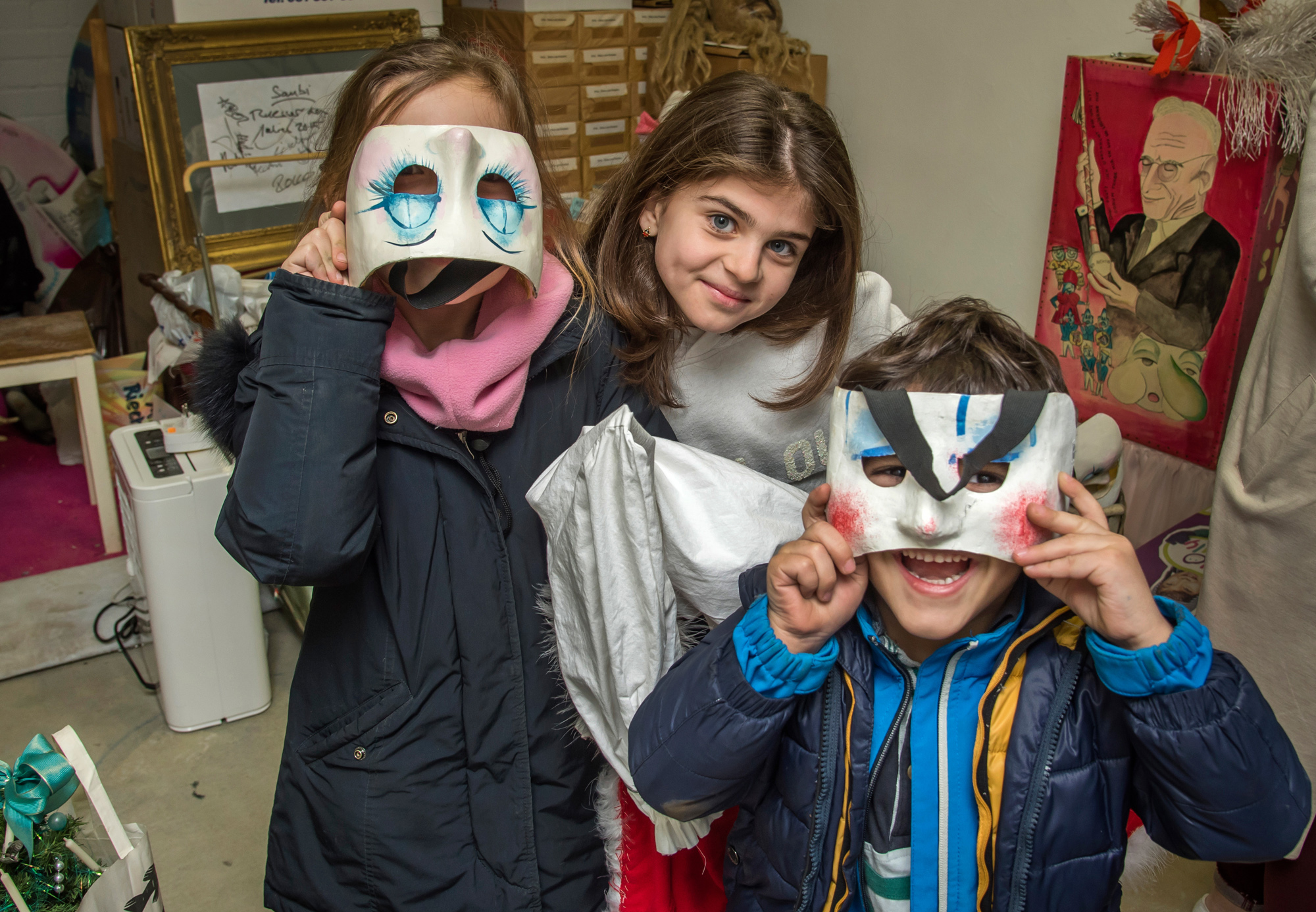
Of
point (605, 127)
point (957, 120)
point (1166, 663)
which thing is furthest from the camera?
point (605, 127)

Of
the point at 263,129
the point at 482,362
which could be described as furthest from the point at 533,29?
the point at 482,362

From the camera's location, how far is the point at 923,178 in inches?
104

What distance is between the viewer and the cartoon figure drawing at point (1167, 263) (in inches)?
74.7

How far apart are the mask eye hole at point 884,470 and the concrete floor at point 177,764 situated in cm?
134

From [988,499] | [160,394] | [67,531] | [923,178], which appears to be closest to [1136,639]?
[988,499]

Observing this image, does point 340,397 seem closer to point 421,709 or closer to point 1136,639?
point 421,709

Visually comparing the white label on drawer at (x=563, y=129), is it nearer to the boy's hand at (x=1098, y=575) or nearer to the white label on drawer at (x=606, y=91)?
the white label on drawer at (x=606, y=91)

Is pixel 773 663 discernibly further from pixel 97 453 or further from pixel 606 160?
pixel 606 160

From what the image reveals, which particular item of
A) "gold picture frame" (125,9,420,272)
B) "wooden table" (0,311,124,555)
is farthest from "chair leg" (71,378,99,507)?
"gold picture frame" (125,9,420,272)

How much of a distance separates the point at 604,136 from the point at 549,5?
40 centimetres

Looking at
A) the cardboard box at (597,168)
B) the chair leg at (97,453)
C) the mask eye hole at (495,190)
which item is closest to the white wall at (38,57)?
the chair leg at (97,453)

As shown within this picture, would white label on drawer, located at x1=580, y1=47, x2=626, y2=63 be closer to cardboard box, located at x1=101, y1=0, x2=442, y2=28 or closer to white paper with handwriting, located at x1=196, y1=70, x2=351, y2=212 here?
cardboard box, located at x1=101, y1=0, x2=442, y2=28

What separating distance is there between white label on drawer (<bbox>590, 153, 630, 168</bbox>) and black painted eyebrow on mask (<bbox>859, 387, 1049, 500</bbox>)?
7.90 feet

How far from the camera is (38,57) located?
12.6ft
